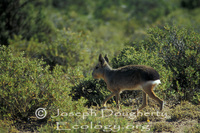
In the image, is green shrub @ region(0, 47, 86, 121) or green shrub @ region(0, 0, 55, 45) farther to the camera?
green shrub @ region(0, 0, 55, 45)

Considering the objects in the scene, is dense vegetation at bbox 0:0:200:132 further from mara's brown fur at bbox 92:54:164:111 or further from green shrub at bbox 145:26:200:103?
mara's brown fur at bbox 92:54:164:111

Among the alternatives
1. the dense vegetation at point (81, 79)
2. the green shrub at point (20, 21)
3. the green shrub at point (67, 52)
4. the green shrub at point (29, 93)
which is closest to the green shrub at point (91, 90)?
the dense vegetation at point (81, 79)

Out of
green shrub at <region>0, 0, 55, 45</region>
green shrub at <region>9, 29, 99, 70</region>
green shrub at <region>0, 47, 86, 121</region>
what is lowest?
green shrub at <region>0, 47, 86, 121</region>

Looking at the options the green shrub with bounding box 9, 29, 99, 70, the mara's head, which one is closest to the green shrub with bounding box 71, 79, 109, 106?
the mara's head

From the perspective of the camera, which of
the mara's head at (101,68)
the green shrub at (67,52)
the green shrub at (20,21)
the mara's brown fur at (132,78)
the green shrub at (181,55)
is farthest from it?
the green shrub at (20,21)

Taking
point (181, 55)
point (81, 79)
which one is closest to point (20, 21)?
point (81, 79)

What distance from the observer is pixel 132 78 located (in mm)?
7059

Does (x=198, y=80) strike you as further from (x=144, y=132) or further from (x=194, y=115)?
(x=144, y=132)

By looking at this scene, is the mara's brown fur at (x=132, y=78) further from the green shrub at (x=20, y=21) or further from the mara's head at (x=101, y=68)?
the green shrub at (x=20, y=21)

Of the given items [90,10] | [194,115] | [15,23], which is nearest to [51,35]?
[15,23]

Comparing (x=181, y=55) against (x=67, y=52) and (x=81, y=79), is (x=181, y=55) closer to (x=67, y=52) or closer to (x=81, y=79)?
(x=81, y=79)

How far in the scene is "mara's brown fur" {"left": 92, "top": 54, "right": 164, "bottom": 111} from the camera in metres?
6.73

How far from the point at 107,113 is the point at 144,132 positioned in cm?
151

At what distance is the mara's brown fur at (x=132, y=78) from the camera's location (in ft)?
22.1
